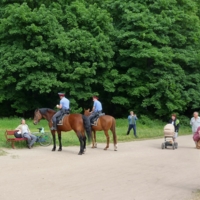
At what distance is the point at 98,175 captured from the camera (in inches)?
541

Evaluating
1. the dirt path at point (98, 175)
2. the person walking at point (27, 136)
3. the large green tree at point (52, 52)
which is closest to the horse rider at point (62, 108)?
the person walking at point (27, 136)

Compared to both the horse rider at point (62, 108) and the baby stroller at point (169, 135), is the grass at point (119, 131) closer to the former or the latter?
the horse rider at point (62, 108)

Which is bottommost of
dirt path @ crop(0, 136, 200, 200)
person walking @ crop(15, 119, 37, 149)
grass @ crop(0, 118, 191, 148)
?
dirt path @ crop(0, 136, 200, 200)

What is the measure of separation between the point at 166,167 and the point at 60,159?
4.28 metres

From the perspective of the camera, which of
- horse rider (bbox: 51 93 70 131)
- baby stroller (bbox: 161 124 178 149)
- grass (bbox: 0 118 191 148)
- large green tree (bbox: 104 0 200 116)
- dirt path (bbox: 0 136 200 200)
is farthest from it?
large green tree (bbox: 104 0 200 116)

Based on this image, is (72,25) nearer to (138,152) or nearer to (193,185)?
(138,152)

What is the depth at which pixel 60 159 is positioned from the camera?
57.0 ft

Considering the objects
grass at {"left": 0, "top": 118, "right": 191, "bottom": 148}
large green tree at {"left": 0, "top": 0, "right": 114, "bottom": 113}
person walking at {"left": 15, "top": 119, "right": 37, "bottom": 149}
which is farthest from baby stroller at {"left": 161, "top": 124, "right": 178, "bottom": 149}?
large green tree at {"left": 0, "top": 0, "right": 114, "bottom": 113}

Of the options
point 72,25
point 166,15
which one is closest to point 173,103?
point 166,15

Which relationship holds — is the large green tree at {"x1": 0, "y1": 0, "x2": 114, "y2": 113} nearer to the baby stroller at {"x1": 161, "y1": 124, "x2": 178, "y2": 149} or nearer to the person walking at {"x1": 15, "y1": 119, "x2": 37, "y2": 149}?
the person walking at {"x1": 15, "y1": 119, "x2": 37, "y2": 149}

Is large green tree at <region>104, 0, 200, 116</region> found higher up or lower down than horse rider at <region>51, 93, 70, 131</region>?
higher up

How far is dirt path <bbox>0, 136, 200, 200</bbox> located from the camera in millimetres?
11008

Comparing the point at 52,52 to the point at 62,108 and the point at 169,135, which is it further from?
the point at 62,108

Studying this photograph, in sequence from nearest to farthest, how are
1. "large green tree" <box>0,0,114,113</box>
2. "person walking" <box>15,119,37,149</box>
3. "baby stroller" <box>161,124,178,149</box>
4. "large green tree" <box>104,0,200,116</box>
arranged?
"person walking" <box>15,119,37,149</box>, "baby stroller" <box>161,124,178,149</box>, "large green tree" <box>0,0,114,113</box>, "large green tree" <box>104,0,200,116</box>
